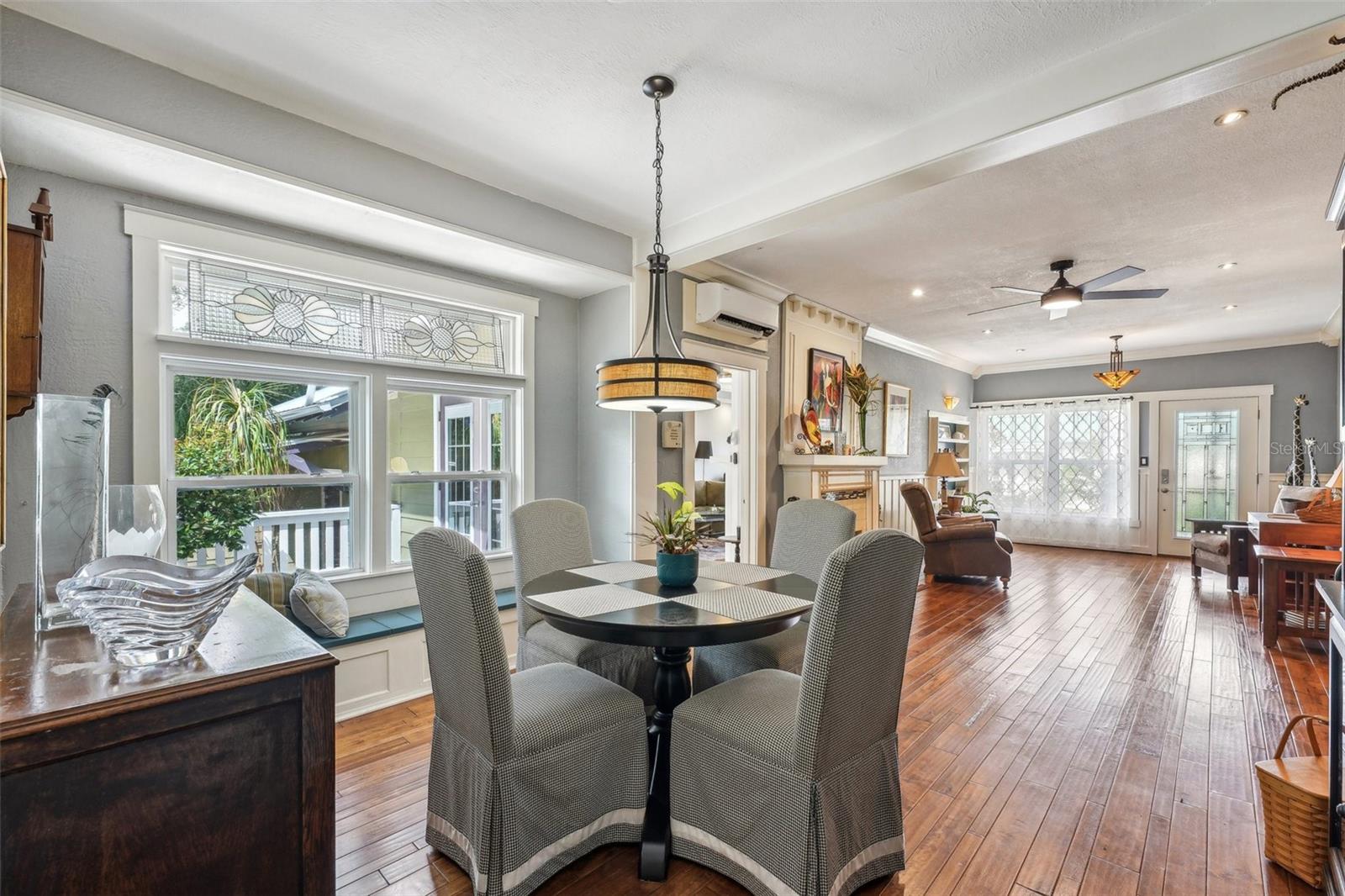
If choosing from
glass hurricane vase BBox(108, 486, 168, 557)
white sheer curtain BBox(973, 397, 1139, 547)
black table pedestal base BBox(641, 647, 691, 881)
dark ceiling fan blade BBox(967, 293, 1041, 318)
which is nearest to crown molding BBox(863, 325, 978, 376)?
white sheer curtain BBox(973, 397, 1139, 547)

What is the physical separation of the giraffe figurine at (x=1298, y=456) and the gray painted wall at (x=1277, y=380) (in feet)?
0.44

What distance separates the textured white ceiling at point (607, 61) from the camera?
201cm

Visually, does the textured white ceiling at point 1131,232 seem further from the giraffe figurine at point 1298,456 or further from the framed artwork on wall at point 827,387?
the giraffe figurine at point 1298,456

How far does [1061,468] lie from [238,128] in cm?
980

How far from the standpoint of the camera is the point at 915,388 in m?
7.84

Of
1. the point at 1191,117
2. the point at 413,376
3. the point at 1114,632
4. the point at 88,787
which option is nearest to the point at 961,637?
the point at 1114,632

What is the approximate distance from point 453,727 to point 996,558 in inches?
218

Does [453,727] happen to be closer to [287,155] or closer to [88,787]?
[88,787]

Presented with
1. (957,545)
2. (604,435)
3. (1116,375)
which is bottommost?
(957,545)

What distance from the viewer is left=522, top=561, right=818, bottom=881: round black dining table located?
1.85 meters

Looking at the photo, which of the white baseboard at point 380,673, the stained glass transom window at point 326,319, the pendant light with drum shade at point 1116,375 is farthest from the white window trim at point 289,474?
the pendant light with drum shade at point 1116,375

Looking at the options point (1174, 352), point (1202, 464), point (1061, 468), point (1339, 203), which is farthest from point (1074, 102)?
point (1061, 468)

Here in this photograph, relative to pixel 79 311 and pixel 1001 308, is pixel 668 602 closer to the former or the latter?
pixel 79 311

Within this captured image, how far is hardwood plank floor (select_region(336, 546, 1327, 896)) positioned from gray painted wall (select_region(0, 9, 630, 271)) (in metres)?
2.52
